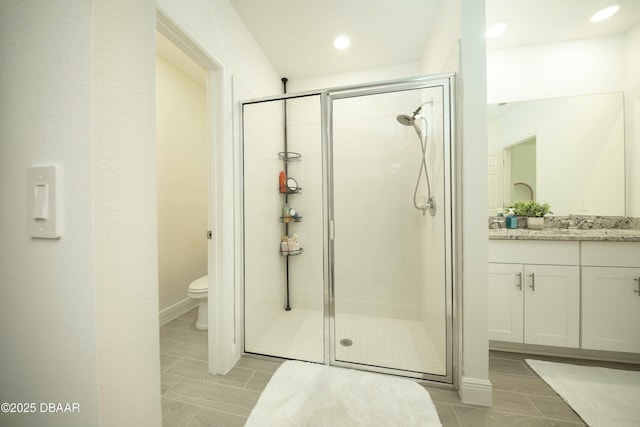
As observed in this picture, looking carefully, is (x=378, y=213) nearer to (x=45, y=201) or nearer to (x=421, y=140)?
(x=421, y=140)

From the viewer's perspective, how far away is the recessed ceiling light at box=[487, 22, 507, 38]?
183cm

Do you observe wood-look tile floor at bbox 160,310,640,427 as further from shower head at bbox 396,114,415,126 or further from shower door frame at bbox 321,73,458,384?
shower head at bbox 396,114,415,126

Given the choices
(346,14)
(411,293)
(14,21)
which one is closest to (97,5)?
(14,21)

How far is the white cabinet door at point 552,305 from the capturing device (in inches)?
65.7

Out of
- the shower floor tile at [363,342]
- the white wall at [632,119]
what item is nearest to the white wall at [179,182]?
the shower floor tile at [363,342]

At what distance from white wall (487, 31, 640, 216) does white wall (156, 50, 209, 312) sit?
322 centimetres

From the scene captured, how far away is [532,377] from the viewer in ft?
5.01

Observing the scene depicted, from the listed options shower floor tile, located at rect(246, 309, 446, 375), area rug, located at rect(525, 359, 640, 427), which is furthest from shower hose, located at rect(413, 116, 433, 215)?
area rug, located at rect(525, 359, 640, 427)

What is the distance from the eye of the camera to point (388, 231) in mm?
2139

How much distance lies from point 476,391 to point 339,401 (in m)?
0.80

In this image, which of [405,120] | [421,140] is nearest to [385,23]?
[405,120]

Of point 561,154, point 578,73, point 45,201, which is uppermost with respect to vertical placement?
point 578,73

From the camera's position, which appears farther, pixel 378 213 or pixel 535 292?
pixel 378 213

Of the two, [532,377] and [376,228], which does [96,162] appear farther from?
[532,377]
